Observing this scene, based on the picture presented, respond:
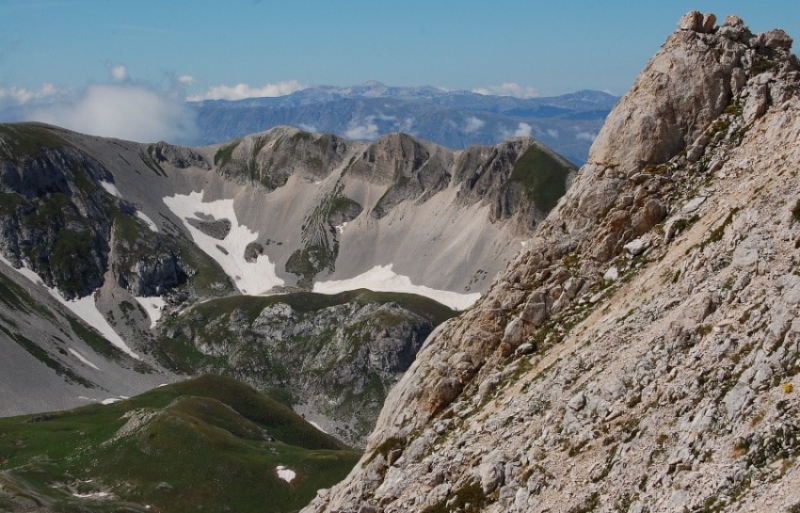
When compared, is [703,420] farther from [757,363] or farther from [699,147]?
[699,147]

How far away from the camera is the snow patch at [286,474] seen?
135250 millimetres

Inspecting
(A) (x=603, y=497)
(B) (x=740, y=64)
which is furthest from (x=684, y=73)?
(A) (x=603, y=497)

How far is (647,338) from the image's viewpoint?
34.1 metres

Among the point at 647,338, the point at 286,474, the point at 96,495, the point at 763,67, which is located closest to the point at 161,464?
the point at 96,495

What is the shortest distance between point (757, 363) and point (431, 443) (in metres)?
17.0

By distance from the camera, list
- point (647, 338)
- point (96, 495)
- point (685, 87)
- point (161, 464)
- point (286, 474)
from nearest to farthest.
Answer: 1. point (647, 338)
2. point (685, 87)
3. point (96, 495)
4. point (161, 464)
5. point (286, 474)

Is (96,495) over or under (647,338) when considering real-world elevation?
under

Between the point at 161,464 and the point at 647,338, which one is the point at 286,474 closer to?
the point at 161,464

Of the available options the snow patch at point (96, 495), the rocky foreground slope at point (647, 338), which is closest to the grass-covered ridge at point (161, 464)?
the snow patch at point (96, 495)

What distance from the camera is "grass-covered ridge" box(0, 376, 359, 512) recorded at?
122562 mm

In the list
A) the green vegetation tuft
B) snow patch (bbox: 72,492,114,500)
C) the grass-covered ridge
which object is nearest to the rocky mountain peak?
the green vegetation tuft

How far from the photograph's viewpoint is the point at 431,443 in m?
40.9

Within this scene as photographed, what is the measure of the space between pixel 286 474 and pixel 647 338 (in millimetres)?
110634

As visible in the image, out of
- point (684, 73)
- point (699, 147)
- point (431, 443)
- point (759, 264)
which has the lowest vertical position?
point (431, 443)
